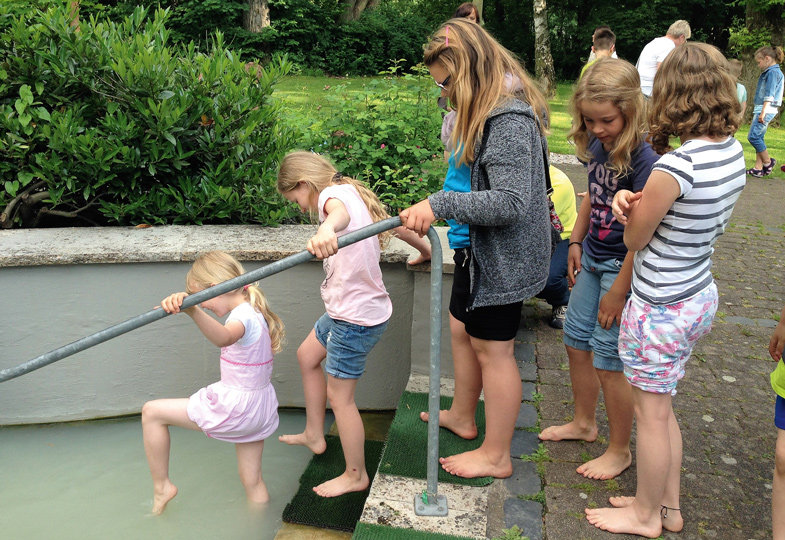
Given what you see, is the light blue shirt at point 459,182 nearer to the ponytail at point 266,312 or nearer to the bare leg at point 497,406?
the bare leg at point 497,406

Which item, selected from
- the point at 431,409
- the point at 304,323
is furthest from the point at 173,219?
the point at 431,409

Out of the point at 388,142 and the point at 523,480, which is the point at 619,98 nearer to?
the point at 523,480

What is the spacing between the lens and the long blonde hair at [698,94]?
2.16 m

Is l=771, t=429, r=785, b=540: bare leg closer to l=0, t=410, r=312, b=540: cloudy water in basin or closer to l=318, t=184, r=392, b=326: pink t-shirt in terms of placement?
l=318, t=184, r=392, b=326: pink t-shirt

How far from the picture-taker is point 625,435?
284 centimetres

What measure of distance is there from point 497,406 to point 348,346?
64 centimetres

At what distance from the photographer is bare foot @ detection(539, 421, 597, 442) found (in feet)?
10.2

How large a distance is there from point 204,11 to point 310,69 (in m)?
4.07

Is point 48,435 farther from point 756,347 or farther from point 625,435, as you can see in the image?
point 756,347

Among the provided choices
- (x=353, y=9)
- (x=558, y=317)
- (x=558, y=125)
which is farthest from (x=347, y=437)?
(x=353, y=9)

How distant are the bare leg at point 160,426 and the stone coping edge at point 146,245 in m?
0.86

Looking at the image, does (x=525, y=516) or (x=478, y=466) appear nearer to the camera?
(x=525, y=516)

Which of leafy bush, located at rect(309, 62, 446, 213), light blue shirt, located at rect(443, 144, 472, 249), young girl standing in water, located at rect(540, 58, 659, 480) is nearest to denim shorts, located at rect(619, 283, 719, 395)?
young girl standing in water, located at rect(540, 58, 659, 480)

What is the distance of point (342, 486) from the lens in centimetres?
312
